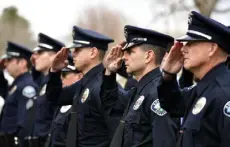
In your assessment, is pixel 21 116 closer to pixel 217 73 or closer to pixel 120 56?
pixel 120 56

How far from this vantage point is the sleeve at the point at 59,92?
7.26 m

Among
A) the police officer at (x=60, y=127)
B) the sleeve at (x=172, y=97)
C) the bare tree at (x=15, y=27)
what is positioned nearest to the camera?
the sleeve at (x=172, y=97)

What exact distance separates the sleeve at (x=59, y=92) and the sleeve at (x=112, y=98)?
3.38 ft

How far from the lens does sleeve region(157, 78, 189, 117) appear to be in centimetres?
489

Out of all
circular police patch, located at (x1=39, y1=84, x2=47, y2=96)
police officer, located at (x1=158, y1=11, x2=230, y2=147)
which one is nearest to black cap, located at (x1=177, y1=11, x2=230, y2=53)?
police officer, located at (x1=158, y1=11, x2=230, y2=147)

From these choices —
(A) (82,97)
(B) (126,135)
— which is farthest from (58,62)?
(B) (126,135)

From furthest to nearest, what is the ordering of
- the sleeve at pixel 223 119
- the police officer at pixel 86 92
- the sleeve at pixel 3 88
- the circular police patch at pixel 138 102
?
the sleeve at pixel 3 88 → the police officer at pixel 86 92 → the circular police patch at pixel 138 102 → the sleeve at pixel 223 119

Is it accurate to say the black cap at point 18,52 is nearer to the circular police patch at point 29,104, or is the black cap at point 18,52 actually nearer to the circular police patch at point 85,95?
the circular police patch at point 29,104

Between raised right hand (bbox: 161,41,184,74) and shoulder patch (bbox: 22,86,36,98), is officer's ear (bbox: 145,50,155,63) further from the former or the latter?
shoulder patch (bbox: 22,86,36,98)

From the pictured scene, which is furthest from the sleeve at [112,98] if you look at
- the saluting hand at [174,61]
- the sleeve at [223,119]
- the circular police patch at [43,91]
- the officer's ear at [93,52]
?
the circular police patch at [43,91]

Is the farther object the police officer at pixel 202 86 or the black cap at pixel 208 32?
the black cap at pixel 208 32

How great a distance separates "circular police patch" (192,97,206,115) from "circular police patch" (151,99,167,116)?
27.6 inches

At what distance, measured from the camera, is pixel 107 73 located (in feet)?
20.2

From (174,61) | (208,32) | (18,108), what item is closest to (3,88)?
(18,108)
